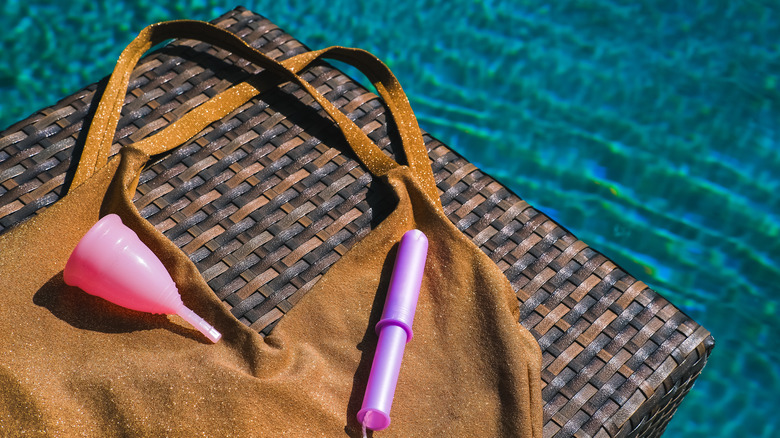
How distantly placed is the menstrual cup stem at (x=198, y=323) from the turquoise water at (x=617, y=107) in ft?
2.55

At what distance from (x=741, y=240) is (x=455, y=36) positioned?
653 millimetres

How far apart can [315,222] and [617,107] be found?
84 cm

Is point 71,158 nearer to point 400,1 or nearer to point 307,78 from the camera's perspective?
point 307,78

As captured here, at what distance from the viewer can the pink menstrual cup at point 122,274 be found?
59 centimetres

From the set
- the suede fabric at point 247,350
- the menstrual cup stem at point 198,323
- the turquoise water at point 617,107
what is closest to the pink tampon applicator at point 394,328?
the suede fabric at point 247,350

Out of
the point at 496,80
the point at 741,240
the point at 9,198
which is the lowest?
the point at 741,240

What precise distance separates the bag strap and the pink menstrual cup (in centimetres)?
15

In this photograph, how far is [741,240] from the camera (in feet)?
4.01

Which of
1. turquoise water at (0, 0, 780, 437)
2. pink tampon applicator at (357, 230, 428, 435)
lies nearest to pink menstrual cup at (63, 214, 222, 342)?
pink tampon applicator at (357, 230, 428, 435)

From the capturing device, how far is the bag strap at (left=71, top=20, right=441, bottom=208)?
754 mm

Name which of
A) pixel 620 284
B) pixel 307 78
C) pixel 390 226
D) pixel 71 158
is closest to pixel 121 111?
pixel 71 158

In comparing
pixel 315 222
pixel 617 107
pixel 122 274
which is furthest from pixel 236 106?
pixel 617 107

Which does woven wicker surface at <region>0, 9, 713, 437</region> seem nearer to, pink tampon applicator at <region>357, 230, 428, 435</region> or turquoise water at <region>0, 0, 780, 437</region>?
pink tampon applicator at <region>357, 230, 428, 435</region>

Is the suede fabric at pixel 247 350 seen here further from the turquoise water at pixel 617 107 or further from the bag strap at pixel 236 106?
the turquoise water at pixel 617 107
